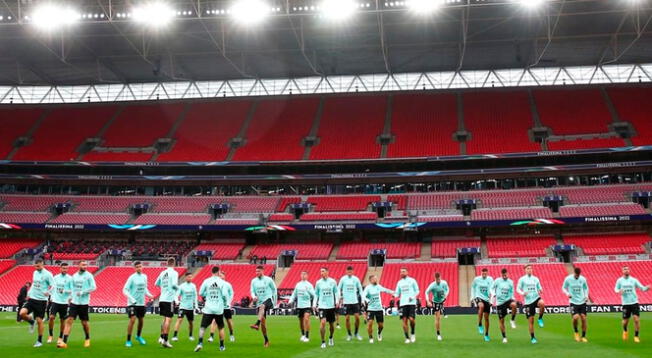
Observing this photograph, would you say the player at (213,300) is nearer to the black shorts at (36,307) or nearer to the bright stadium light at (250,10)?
the black shorts at (36,307)

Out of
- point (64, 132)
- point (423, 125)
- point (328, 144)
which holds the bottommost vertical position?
point (328, 144)

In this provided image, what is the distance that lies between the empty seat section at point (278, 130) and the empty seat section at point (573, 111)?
24959 millimetres

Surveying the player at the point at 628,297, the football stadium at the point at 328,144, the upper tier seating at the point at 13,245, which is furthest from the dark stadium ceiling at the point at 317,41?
the player at the point at 628,297

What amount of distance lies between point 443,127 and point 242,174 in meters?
21.7

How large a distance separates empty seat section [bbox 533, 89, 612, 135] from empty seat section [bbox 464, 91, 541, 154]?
1.71 metres

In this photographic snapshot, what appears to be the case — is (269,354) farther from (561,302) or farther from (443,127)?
(443,127)

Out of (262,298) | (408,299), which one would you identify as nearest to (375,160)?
(408,299)

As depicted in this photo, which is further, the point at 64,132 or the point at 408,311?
the point at 64,132

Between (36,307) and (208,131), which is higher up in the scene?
(208,131)

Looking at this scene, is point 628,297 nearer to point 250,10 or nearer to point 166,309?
point 166,309

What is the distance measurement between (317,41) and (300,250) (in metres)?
20.3

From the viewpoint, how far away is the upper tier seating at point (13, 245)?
169ft

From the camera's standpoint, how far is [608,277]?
130ft

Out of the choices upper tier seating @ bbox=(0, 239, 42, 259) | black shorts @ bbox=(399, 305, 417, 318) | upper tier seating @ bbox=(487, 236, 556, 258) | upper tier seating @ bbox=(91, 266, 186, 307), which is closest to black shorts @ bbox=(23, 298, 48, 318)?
black shorts @ bbox=(399, 305, 417, 318)
